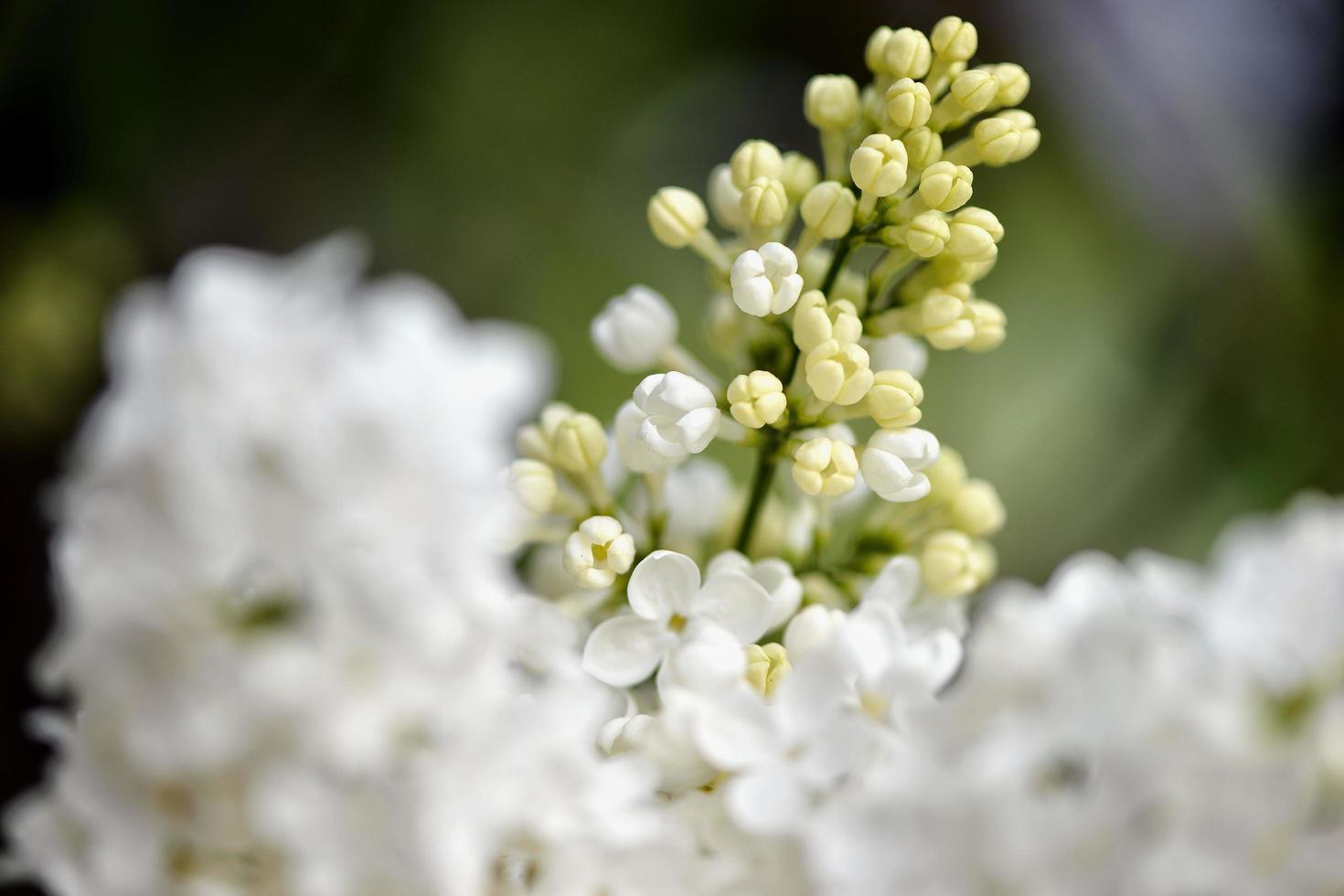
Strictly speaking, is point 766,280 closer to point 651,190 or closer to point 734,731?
point 734,731

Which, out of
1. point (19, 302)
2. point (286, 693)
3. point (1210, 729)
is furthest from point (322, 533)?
point (19, 302)

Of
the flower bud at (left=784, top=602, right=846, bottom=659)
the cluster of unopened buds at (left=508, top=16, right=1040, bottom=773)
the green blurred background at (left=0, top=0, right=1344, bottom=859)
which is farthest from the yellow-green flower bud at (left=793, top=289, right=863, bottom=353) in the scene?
the green blurred background at (left=0, top=0, right=1344, bottom=859)

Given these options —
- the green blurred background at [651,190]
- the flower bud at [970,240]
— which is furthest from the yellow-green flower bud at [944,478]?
the green blurred background at [651,190]

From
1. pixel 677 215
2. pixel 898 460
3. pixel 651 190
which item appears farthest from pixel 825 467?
pixel 651 190

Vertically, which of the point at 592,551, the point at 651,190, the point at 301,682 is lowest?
the point at 301,682

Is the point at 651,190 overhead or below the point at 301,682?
overhead
